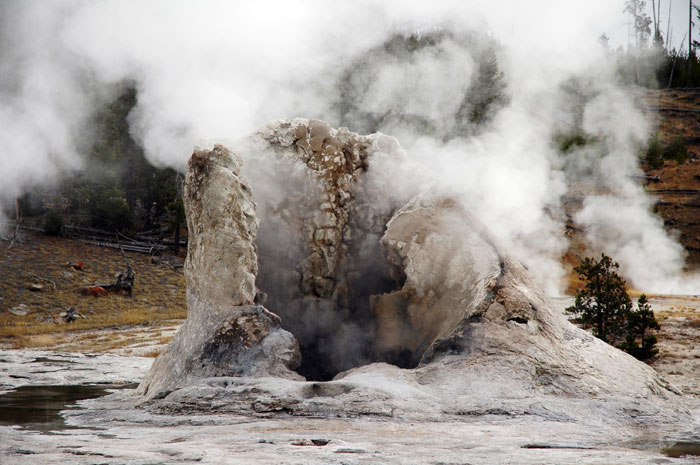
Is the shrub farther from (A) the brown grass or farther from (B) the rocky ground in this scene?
(A) the brown grass

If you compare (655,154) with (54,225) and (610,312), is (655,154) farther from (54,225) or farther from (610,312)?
(54,225)

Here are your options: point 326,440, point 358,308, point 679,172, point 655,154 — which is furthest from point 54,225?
point 679,172

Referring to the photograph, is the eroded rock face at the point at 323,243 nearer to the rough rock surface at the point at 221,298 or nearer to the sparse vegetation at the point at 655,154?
the rough rock surface at the point at 221,298

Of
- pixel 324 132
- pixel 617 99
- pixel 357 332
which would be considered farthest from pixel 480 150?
pixel 617 99

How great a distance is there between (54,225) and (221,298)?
21134 millimetres

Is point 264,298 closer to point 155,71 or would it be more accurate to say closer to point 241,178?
point 241,178

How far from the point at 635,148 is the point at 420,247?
31.6m

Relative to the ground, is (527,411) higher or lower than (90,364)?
higher

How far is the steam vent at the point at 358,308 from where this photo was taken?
4605 millimetres

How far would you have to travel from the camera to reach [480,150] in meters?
9.04

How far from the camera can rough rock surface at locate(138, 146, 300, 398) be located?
5195 mm

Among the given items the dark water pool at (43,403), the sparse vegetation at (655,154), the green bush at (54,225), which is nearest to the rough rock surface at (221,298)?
the dark water pool at (43,403)

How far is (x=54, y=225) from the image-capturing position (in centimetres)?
2438

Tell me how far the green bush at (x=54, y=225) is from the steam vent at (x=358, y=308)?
20.1 metres
